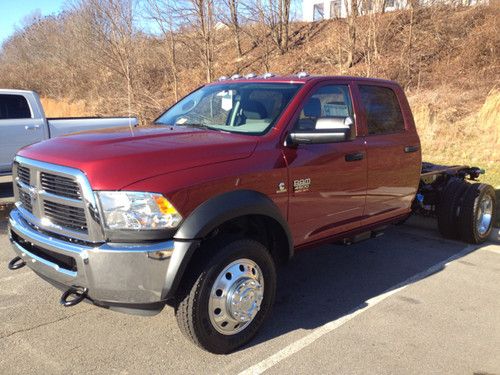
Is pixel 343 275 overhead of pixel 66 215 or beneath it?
beneath

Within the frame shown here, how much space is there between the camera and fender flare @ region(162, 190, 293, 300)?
115 inches

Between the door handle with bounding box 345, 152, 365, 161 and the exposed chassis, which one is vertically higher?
the door handle with bounding box 345, 152, 365, 161

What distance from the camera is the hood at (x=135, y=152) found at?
292 cm

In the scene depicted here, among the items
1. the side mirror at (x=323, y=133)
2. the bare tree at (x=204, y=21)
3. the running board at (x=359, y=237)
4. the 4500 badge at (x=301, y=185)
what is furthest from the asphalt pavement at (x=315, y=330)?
the bare tree at (x=204, y=21)

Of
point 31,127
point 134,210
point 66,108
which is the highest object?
point 31,127

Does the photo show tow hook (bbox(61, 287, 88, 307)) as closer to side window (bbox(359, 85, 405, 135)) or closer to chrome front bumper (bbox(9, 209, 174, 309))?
chrome front bumper (bbox(9, 209, 174, 309))

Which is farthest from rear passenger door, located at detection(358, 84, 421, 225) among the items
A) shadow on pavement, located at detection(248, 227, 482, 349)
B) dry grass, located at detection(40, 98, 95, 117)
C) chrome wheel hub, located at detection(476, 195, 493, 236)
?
dry grass, located at detection(40, 98, 95, 117)

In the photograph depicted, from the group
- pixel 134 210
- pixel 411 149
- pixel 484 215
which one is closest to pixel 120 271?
pixel 134 210

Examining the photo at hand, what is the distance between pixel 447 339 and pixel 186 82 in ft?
75.2

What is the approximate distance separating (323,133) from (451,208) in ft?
10.1

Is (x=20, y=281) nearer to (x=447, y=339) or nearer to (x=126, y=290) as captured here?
(x=126, y=290)

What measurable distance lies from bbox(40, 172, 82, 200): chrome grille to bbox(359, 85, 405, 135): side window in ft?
9.20

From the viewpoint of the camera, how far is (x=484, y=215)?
621 cm

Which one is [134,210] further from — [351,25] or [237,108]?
[351,25]
